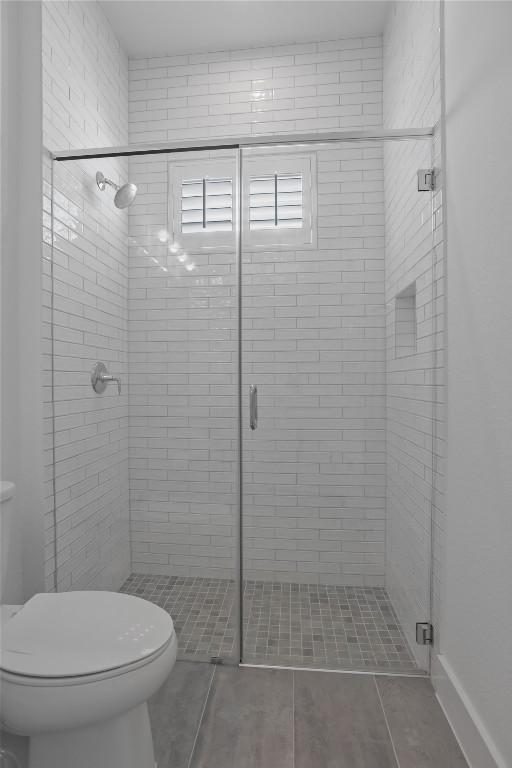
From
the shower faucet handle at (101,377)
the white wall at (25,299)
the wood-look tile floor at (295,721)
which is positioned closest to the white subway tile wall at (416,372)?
the wood-look tile floor at (295,721)

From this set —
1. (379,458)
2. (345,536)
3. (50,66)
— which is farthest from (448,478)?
(50,66)

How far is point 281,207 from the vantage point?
1844 mm

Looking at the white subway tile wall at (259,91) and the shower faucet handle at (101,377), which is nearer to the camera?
the shower faucet handle at (101,377)

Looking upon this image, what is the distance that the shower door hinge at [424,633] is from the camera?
174 centimetres

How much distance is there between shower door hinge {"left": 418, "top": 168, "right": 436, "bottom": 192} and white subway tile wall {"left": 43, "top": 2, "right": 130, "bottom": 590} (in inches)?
46.4

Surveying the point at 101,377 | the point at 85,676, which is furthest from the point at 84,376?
the point at 85,676

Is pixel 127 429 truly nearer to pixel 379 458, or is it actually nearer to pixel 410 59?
pixel 379 458

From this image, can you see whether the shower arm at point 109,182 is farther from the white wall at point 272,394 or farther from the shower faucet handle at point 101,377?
the shower faucet handle at point 101,377

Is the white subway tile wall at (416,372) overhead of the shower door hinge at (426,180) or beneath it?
beneath

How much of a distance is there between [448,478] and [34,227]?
Result: 6.11 ft

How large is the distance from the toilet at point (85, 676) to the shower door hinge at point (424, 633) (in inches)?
40.0

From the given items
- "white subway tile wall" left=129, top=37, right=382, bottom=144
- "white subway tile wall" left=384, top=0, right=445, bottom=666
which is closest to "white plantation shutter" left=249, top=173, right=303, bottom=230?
"white subway tile wall" left=384, top=0, right=445, bottom=666

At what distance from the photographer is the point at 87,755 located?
1189 mm

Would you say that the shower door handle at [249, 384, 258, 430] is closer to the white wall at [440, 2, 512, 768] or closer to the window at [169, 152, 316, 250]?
the window at [169, 152, 316, 250]
